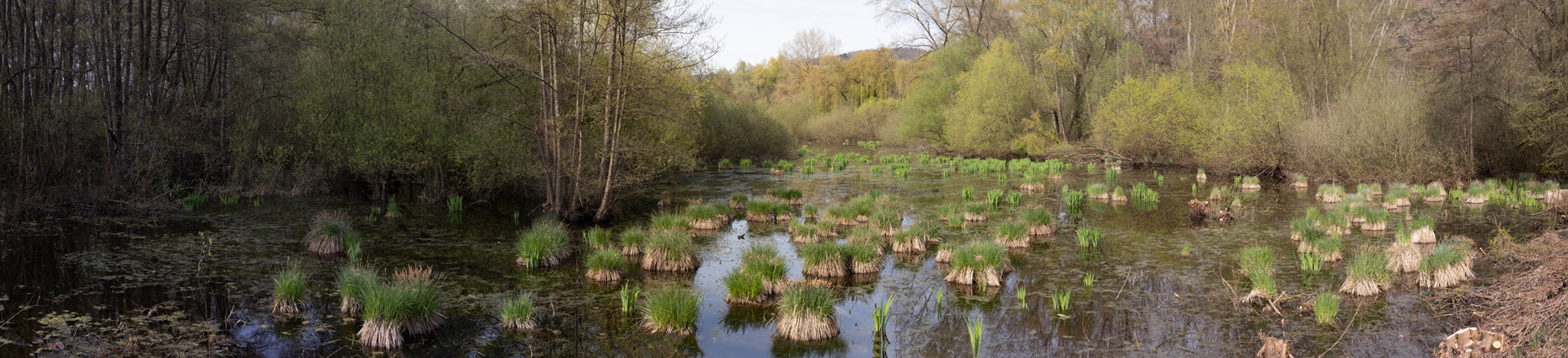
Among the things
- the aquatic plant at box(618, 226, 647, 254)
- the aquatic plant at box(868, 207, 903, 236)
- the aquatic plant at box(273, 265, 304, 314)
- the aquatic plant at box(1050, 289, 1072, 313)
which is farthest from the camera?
the aquatic plant at box(868, 207, 903, 236)

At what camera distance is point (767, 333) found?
777cm

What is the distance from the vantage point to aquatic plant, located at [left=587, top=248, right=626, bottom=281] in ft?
33.1

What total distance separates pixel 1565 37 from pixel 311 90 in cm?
2822

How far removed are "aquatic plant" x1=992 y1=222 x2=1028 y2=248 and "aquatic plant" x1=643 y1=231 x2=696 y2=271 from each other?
190 inches

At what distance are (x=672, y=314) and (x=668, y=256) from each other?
328 centimetres

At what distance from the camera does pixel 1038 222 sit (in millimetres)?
13742

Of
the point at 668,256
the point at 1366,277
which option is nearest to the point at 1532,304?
the point at 1366,277

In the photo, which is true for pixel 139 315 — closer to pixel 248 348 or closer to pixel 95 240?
Answer: pixel 248 348

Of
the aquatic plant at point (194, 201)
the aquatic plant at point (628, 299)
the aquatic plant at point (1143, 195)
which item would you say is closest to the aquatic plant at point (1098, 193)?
the aquatic plant at point (1143, 195)

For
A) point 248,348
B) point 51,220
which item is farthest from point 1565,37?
point 51,220

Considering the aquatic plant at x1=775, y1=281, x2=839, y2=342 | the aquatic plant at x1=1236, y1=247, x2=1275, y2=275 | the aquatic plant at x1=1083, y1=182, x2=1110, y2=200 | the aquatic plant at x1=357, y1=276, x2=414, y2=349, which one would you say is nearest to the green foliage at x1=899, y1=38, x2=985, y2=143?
the aquatic plant at x1=1083, y1=182, x2=1110, y2=200

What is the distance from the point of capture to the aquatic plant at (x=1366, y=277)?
8969 millimetres

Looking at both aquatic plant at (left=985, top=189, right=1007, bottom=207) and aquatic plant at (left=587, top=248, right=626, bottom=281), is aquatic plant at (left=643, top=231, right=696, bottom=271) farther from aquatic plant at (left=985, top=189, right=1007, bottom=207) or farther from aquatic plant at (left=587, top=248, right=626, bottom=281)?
aquatic plant at (left=985, top=189, right=1007, bottom=207)

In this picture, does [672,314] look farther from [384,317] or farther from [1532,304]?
[1532,304]
